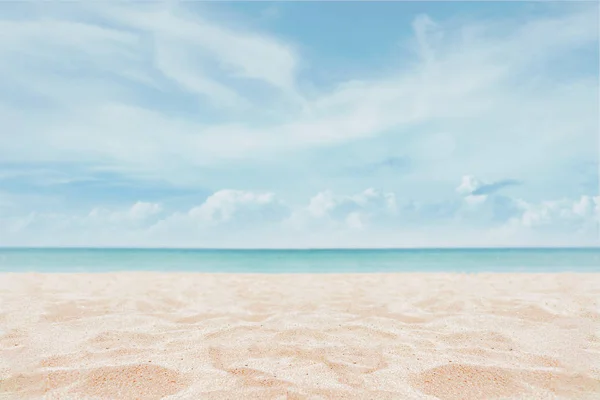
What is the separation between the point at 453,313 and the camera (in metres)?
5.21

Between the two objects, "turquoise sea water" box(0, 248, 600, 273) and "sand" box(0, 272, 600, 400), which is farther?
"turquoise sea water" box(0, 248, 600, 273)

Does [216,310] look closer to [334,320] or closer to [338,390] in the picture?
[334,320]

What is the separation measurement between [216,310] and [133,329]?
125cm

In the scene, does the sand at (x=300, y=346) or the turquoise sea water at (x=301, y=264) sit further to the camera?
the turquoise sea water at (x=301, y=264)

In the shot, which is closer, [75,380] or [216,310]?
[75,380]

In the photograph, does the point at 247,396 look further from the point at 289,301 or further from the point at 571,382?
the point at 289,301

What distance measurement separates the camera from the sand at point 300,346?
2.88 meters

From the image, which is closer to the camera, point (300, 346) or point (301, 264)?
point (300, 346)

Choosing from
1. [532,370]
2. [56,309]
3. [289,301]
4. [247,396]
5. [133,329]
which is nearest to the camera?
[247,396]

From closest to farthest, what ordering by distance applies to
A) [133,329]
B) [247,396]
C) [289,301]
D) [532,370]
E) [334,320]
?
[247,396] < [532,370] < [133,329] < [334,320] < [289,301]

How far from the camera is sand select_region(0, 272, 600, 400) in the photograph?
288cm

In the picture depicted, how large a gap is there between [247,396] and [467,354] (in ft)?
6.78

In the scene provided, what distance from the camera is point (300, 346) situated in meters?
3.79

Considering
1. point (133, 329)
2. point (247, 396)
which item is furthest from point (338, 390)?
point (133, 329)
